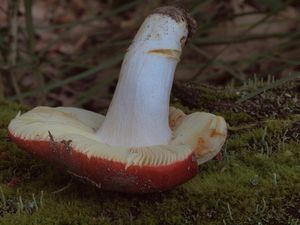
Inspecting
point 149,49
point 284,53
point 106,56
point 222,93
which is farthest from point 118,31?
point 149,49

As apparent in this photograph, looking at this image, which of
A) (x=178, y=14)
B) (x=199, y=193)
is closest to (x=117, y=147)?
(x=199, y=193)

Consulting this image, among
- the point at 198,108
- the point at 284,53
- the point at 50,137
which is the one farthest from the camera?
the point at 284,53

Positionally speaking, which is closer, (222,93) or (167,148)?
(167,148)

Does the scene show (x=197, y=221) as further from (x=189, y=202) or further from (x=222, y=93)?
(x=222, y=93)

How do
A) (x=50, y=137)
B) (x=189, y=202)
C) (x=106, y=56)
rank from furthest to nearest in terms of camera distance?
1. (x=106, y=56)
2. (x=189, y=202)
3. (x=50, y=137)

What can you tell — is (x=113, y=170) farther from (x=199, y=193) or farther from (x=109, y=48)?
(x=109, y=48)

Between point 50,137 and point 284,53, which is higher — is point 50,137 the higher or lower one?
the higher one

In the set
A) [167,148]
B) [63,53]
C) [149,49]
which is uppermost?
[149,49]
